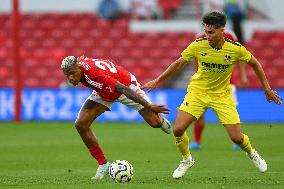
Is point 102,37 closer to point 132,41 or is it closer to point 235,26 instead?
point 132,41

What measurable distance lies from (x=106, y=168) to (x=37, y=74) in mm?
18692

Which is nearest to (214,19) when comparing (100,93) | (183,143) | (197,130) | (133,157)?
(183,143)

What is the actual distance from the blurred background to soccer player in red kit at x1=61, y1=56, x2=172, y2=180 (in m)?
15.3

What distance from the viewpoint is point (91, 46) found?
103 feet

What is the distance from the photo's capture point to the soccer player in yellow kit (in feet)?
38.4

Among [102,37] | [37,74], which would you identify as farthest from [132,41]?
[37,74]

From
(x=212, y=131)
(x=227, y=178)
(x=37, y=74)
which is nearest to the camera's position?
(x=227, y=178)

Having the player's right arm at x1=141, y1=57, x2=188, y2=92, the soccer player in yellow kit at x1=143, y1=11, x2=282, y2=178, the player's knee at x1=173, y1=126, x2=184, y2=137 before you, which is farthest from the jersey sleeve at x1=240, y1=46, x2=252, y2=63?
the player's knee at x1=173, y1=126, x2=184, y2=137

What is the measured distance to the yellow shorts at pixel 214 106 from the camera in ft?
39.2

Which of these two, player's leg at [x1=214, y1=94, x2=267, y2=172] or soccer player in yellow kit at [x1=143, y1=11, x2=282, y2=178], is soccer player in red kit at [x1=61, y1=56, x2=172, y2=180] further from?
player's leg at [x1=214, y1=94, x2=267, y2=172]

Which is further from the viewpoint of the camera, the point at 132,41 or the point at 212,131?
the point at 132,41

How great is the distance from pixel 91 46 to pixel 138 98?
2024 cm

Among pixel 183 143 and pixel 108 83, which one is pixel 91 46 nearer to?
pixel 183 143

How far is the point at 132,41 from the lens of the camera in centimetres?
3122
